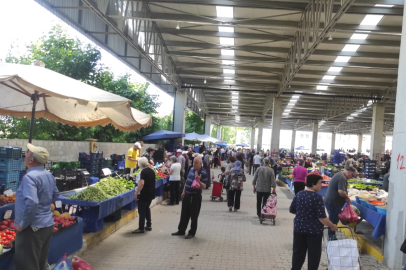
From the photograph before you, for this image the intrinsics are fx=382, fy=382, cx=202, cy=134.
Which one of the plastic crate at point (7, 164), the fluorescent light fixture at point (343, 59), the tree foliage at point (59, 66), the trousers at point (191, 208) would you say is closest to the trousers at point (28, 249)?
the trousers at point (191, 208)

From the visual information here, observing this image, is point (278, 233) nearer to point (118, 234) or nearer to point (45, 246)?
point (118, 234)

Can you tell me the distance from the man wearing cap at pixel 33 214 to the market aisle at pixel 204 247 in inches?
82.3

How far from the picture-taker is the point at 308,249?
5.00 m

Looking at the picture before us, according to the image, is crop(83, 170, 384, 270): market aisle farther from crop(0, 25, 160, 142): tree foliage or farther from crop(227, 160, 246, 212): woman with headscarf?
crop(0, 25, 160, 142): tree foliage

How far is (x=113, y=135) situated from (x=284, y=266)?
19.7m

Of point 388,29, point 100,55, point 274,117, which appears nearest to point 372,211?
point 388,29

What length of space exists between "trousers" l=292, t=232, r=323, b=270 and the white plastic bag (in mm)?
163

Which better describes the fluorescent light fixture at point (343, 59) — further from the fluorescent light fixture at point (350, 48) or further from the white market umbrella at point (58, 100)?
the white market umbrella at point (58, 100)

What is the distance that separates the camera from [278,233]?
9.19 m

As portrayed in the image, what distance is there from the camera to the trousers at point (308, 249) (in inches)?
194

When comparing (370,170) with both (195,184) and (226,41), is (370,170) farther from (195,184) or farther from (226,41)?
(195,184)

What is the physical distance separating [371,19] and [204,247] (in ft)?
38.9

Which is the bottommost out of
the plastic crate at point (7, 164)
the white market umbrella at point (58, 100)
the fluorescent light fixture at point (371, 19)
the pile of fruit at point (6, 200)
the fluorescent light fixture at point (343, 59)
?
the pile of fruit at point (6, 200)

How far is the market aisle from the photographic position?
20.7 ft
